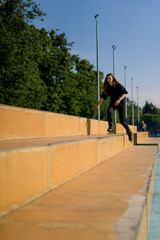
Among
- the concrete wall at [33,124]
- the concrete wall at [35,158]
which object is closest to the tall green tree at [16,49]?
the concrete wall at [33,124]

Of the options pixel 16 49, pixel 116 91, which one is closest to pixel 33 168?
pixel 116 91

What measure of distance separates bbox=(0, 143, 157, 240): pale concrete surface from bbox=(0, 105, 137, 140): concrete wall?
63.5 inches

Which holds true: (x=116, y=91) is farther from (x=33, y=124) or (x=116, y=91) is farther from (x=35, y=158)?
(x=35, y=158)

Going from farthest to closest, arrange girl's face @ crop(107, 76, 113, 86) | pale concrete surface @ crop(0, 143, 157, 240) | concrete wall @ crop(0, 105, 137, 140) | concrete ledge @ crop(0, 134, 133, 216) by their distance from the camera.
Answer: girl's face @ crop(107, 76, 113, 86) < concrete wall @ crop(0, 105, 137, 140) < concrete ledge @ crop(0, 134, 133, 216) < pale concrete surface @ crop(0, 143, 157, 240)

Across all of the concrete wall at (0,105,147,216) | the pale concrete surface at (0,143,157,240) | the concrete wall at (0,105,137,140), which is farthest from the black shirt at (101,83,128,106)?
the pale concrete surface at (0,143,157,240)

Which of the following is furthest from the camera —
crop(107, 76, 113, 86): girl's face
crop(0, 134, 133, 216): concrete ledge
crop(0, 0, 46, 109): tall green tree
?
crop(0, 0, 46, 109): tall green tree

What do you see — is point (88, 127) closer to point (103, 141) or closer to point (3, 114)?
point (103, 141)

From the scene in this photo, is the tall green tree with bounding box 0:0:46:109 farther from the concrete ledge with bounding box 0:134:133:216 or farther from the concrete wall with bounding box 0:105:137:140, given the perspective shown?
the concrete ledge with bounding box 0:134:133:216

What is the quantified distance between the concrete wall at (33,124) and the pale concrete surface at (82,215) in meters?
1.61

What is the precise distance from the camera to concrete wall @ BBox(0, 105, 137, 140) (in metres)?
4.47

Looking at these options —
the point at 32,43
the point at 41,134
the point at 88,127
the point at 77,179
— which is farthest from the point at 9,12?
the point at 77,179

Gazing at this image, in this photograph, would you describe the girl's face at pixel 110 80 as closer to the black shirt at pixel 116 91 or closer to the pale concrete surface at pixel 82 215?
the black shirt at pixel 116 91

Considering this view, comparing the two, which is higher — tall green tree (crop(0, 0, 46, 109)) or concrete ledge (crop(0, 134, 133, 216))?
tall green tree (crop(0, 0, 46, 109))

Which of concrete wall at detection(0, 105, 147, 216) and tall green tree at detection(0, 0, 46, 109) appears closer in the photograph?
concrete wall at detection(0, 105, 147, 216)
